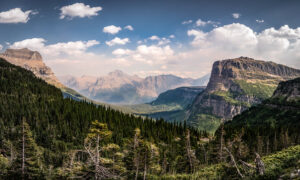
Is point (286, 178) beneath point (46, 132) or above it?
above

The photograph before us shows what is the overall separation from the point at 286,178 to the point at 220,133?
2037 inches

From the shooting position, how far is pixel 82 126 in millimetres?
165125

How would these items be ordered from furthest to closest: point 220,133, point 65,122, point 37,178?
point 65,122, point 220,133, point 37,178

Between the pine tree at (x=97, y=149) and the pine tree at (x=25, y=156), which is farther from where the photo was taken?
the pine tree at (x=25, y=156)

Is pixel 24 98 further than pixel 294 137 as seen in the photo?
Yes

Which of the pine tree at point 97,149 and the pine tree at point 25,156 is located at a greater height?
the pine tree at point 97,149

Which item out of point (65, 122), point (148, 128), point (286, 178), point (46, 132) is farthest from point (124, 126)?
point (286, 178)

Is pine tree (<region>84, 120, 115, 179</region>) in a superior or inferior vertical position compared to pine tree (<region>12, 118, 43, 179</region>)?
superior

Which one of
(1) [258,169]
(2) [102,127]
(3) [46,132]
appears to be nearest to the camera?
(1) [258,169]

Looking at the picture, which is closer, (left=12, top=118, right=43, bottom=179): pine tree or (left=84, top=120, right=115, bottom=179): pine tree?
(left=84, top=120, right=115, bottom=179): pine tree

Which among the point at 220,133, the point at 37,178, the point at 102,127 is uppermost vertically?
the point at 102,127

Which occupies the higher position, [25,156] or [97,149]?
[97,149]

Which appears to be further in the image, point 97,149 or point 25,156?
point 25,156

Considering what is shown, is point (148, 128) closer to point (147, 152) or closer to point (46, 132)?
point (46, 132)
